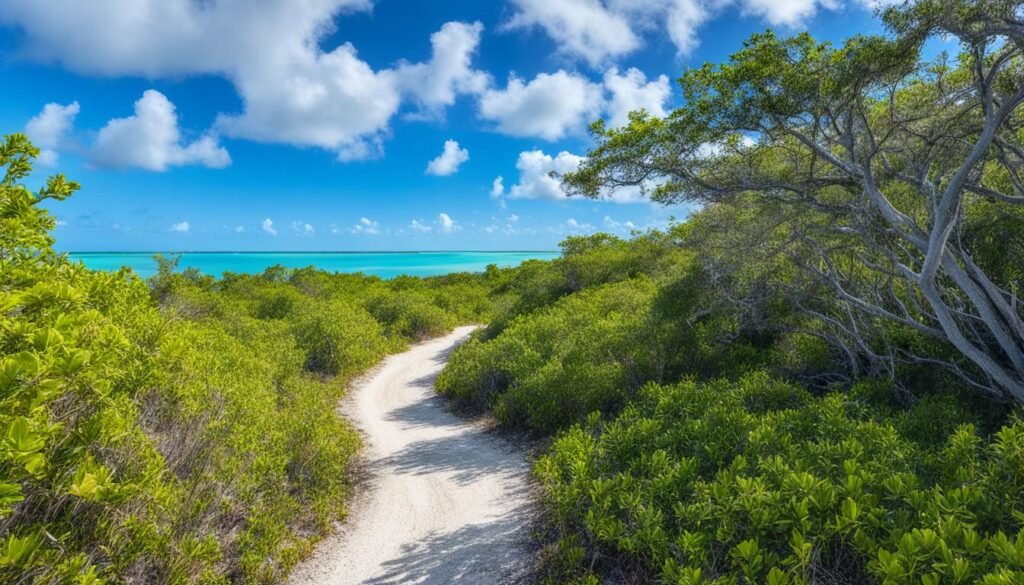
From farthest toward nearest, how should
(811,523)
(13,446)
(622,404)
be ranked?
(622,404) → (811,523) → (13,446)

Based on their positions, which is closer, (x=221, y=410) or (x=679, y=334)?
(x=221, y=410)

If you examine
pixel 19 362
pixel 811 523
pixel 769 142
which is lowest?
pixel 811 523

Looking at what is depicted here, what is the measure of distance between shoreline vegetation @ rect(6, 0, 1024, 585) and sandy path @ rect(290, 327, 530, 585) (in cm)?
62

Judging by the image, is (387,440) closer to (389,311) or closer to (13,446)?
(13,446)

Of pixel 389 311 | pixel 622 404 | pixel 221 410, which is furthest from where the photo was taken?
pixel 389 311

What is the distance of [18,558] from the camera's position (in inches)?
149

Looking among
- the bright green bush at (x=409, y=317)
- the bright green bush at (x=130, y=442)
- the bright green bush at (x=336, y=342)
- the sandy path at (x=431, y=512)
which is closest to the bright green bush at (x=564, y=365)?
the sandy path at (x=431, y=512)

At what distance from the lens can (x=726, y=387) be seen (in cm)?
959

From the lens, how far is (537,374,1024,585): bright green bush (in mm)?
4062

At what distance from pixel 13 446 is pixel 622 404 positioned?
419 inches

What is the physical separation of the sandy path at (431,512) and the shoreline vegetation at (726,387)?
2.05 feet

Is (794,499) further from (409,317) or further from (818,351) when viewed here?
(409,317)

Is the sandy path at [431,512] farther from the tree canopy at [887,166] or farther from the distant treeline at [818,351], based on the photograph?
the tree canopy at [887,166]

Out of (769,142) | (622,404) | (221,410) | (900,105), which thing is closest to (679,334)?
(622,404)
